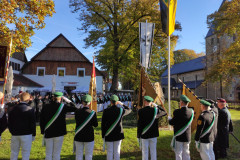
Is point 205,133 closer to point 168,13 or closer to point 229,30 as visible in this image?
point 168,13

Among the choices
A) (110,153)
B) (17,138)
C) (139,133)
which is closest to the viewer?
(17,138)

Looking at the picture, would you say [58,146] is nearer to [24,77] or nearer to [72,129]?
[72,129]

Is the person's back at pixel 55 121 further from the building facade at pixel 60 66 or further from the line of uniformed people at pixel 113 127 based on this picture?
the building facade at pixel 60 66

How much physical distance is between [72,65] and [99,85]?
5.40 meters

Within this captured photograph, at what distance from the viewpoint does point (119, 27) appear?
921 inches

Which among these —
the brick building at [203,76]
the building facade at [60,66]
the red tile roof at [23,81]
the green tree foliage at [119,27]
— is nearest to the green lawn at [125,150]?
the green tree foliage at [119,27]

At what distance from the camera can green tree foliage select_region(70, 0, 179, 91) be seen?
21812mm

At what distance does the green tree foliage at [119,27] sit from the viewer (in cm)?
2181

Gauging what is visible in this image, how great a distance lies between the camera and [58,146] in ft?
14.9

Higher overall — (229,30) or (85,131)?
(229,30)

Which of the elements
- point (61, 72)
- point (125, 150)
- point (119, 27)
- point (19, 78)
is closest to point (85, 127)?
point (125, 150)

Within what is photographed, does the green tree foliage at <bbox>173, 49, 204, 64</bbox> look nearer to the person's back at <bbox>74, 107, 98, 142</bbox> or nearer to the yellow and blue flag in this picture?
the yellow and blue flag

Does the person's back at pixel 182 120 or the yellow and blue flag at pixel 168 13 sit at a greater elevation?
the yellow and blue flag at pixel 168 13

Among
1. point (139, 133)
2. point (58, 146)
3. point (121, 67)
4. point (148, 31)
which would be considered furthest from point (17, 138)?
point (121, 67)
